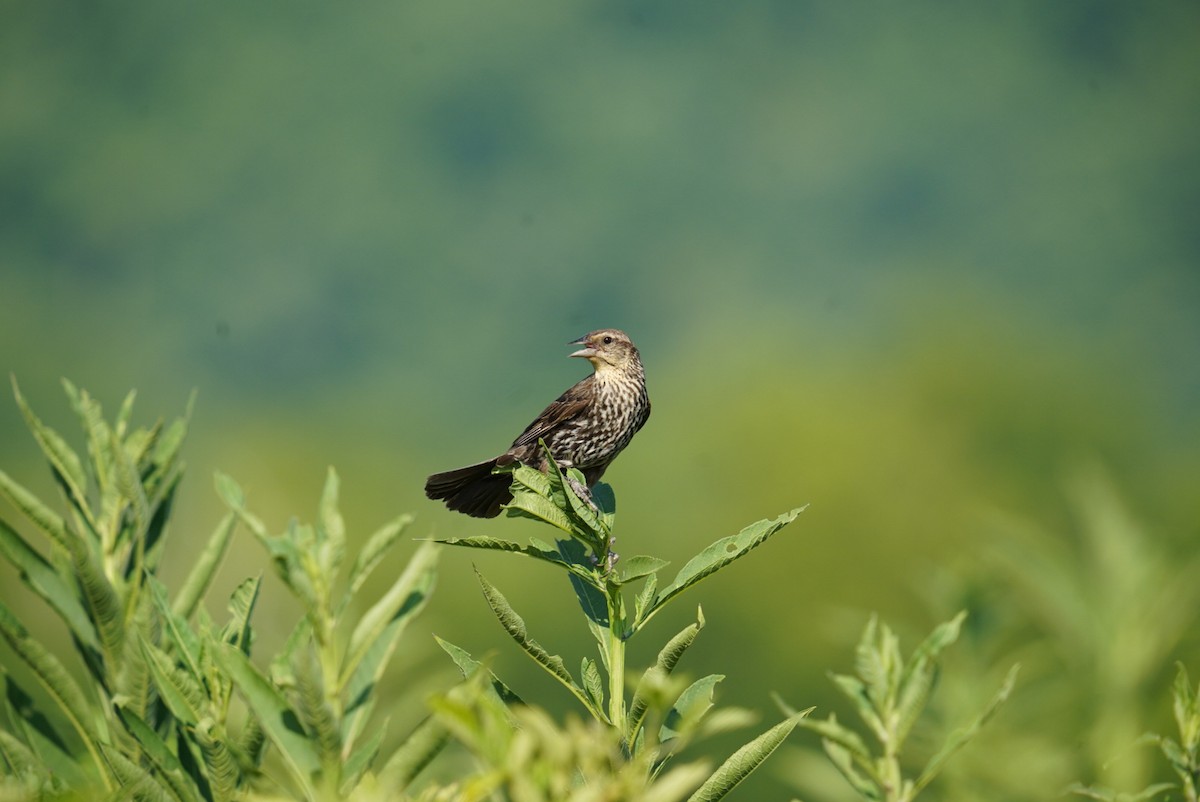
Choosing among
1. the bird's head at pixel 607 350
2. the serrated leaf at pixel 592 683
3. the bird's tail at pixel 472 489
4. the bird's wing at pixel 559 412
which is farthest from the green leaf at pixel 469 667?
the bird's head at pixel 607 350

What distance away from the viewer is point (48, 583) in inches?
98.2

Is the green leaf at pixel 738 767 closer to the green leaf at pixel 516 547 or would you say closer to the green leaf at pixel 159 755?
the green leaf at pixel 516 547

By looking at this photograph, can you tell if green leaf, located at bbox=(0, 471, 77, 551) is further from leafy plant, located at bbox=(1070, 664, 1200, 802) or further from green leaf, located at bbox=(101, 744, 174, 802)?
leafy plant, located at bbox=(1070, 664, 1200, 802)

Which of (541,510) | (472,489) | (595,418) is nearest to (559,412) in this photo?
(595,418)

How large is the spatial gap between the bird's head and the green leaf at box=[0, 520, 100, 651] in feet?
19.1

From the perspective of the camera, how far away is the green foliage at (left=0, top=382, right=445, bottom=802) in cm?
195

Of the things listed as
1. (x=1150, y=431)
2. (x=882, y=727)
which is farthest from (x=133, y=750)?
(x=1150, y=431)

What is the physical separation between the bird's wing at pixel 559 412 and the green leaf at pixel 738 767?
17.4ft

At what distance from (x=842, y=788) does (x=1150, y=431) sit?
169 ft

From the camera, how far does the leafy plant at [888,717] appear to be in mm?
2250

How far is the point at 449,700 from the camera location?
1.64 meters

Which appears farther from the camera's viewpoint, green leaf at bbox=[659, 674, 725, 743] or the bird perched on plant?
the bird perched on plant

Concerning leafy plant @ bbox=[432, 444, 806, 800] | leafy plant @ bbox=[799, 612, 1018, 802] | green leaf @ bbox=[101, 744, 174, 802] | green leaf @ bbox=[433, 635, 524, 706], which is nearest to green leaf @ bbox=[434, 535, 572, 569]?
leafy plant @ bbox=[432, 444, 806, 800]

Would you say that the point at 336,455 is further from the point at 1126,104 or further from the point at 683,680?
the point at 1126,104
